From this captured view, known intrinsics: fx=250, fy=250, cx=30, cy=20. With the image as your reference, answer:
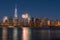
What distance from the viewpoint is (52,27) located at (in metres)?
185

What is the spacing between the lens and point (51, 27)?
185m

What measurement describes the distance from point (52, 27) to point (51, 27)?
0.74 metres
